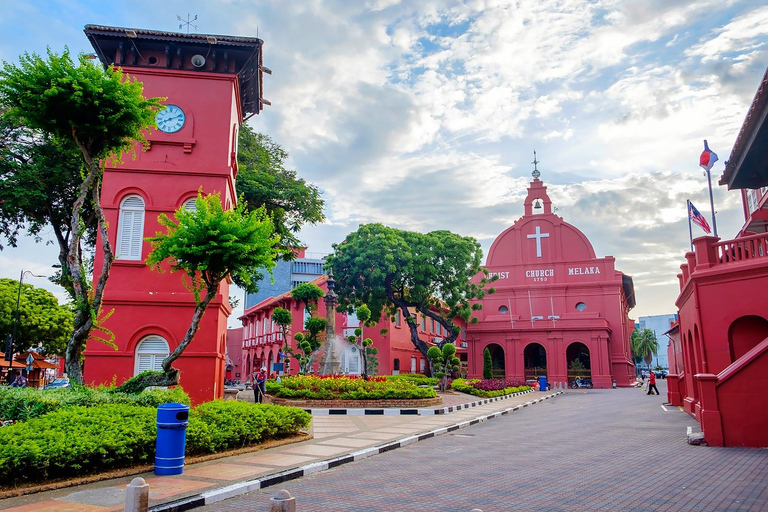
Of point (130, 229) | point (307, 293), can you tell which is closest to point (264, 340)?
point (307, 293)

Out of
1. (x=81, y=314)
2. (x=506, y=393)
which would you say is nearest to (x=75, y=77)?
(x=81, y=314)

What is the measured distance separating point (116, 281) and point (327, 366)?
10073 millimetres

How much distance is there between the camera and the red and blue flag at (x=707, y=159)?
52.1 feet

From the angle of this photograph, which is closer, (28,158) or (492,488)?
(492,488)

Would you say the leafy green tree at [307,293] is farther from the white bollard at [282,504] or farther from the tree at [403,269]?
the white bollard at [282,504]

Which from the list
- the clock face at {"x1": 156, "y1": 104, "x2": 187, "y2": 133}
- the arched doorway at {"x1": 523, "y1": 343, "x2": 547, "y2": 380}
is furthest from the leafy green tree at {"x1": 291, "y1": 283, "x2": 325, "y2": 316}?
the arched doorway at {"x1": 523, "y1": 343, "x2": 547, "y2": 380}

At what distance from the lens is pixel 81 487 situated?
7.01 m

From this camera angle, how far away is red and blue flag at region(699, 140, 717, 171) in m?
15.9

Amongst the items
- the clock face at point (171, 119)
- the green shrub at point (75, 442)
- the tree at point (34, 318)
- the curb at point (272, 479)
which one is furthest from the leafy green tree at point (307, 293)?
the green shrub at point (75, 442)

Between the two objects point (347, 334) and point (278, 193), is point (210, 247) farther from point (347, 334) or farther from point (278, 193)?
point (347, 334)

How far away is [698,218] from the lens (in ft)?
54.3

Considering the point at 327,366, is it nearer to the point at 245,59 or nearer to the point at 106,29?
the point at 245,59

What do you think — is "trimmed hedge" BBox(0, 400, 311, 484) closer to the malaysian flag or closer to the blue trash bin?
the blue trash bin

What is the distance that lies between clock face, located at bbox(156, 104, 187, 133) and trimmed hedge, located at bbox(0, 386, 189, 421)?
30.0 ft
